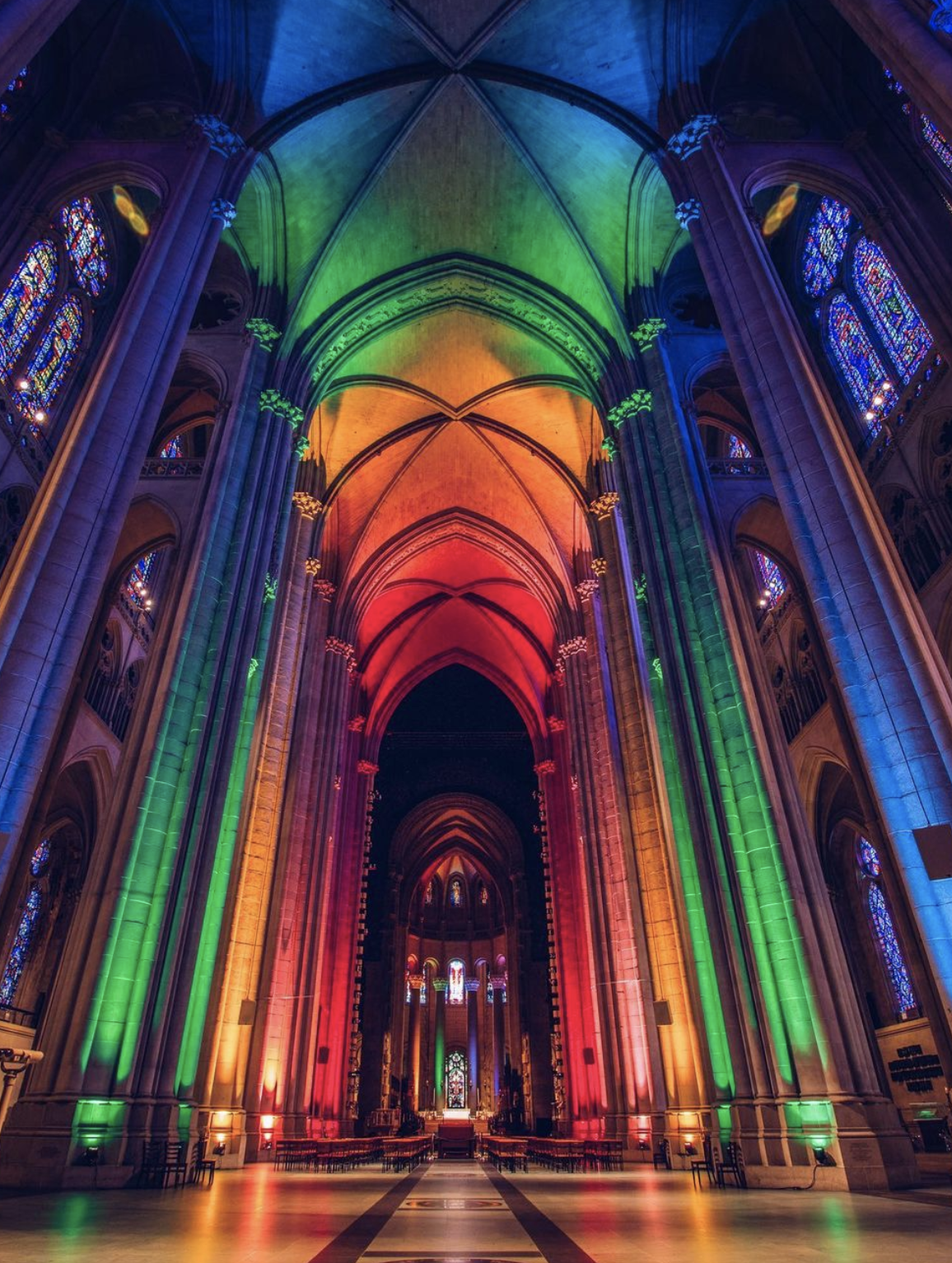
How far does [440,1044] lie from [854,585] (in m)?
41.5

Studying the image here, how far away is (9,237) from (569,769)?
2132 cm

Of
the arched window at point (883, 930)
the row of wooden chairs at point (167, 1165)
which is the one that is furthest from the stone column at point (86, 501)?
the arched window at point (883, 930)

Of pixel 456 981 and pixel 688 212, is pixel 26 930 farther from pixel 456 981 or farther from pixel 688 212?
pixel 456 981

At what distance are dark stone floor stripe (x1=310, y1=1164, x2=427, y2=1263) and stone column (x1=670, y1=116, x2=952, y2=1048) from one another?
15.9 feet

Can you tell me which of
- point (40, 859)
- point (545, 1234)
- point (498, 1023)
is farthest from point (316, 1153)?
point (498, 1023)

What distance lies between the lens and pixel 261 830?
15.8 m

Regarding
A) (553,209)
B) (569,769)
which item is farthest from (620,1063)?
(553,209)

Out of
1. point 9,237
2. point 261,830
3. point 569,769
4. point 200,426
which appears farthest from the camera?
point 569,769

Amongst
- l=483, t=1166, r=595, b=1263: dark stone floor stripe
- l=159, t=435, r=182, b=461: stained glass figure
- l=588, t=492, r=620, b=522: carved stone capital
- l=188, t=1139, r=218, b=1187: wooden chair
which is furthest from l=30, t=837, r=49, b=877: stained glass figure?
l=588, t=492, r=620, b=522: carved stone capital

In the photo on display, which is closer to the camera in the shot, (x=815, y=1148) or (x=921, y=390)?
(x=815, y=1148)

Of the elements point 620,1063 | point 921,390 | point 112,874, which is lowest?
point 620,1063

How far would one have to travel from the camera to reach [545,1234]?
486cm

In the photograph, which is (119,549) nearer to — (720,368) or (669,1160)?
(720,368)

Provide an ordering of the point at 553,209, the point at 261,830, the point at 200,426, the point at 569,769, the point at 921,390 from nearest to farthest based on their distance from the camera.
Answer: the point at 921,390
the point at 261,830
the point at 553,209
the point at 200,426
the point at 569,769
